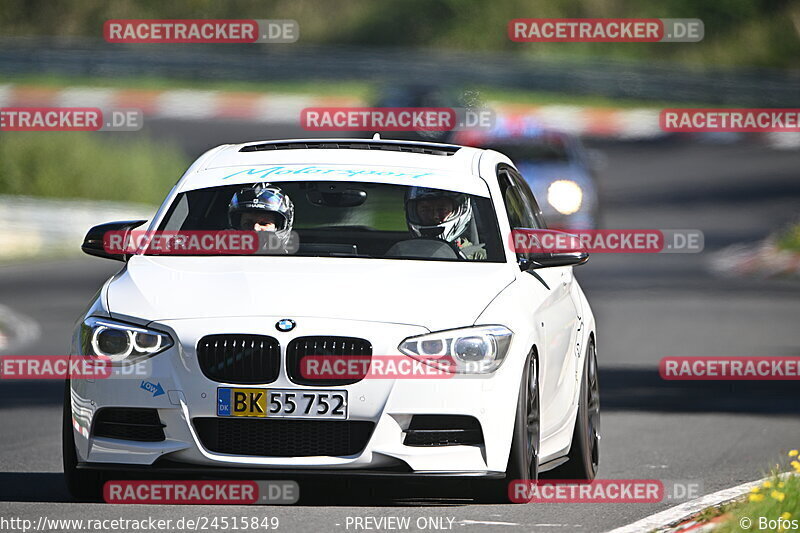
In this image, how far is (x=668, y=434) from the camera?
37.1 feet

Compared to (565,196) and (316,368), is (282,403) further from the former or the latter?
(565,196)

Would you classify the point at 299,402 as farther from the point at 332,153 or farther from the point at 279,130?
the point at 279,130

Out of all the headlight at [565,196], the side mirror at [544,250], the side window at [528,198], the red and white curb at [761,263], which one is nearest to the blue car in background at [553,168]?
the headlight at [565,196]

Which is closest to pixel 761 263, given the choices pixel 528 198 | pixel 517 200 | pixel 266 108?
pixel 528 198

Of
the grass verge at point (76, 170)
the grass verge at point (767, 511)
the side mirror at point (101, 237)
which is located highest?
the grass verge at point (76, 170)

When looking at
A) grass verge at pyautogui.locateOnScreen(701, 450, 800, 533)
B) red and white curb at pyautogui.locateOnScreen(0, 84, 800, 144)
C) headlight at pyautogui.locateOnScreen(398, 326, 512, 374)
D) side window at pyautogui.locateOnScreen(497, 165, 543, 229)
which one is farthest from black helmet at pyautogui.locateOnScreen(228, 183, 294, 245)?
red and white curb at pyautogui.locateOnScreen(0, 84, 800, 144)

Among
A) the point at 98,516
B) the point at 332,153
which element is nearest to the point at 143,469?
the point at 98,516

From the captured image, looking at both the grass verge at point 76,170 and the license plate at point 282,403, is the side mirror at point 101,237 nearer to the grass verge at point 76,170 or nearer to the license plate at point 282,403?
the license plate at point 282,403

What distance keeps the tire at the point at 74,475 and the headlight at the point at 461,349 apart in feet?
4.91

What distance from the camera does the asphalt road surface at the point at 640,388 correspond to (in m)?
7.93

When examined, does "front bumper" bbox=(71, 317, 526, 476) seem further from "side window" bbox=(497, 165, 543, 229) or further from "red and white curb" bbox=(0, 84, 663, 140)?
"red and white curb" bbox=(0, 84, 663, 140)

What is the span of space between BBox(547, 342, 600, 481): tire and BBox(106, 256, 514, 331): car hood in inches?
46.0

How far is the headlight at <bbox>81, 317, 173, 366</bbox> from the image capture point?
24.3 feet

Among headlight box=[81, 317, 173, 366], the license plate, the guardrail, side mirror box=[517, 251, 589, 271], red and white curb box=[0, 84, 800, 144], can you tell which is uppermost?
the guardrail
